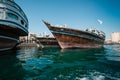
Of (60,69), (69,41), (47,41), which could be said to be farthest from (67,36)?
(60,69)

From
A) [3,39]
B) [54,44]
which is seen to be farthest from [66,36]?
[54,44]

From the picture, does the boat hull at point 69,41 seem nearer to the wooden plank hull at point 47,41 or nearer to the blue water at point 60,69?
the blue water at point 60,69

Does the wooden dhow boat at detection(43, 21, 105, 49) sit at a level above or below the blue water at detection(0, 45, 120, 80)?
above

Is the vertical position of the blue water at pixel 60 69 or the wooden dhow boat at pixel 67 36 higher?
the wooden dhow boat at pixel 67 36

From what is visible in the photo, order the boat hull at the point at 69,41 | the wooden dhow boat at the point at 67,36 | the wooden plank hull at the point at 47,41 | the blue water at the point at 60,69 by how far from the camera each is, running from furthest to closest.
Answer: the wooden plank hull at the point at 47,41
the boat hull at the point at 69,41
the wooden dhow boat at the point at 67,36
the blue water at the point at 60,69

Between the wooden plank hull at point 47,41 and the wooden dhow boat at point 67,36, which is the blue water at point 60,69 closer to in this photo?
the wooden dhow boat at point 67,36

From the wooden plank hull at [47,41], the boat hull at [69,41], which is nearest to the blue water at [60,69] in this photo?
the boat hull at [69,41]

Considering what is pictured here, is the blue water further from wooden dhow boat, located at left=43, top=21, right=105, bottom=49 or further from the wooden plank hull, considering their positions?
the wooden plank hull

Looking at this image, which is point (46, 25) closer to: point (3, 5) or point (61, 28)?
point (61, 28)

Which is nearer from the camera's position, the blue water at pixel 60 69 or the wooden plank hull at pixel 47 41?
the blue water at pixel 60 69

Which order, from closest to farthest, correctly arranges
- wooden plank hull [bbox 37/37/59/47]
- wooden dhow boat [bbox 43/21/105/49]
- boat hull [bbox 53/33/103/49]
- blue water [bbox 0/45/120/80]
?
blue water [bbox 0/45/120/80], wooden dhow boat [bbox 43/21/105/49], boat hull [bbox 53/33/103/49], wooden plank hull [bbox 37/37/59/47]

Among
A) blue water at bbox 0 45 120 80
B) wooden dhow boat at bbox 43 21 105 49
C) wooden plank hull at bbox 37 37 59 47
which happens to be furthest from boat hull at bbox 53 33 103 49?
wooden plank hull at bbox 37 37 59 47

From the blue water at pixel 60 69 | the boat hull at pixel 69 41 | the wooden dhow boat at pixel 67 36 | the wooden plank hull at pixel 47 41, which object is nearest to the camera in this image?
the blue water at pixel 60 69

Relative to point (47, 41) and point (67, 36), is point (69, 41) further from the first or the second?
point (47, 41)
